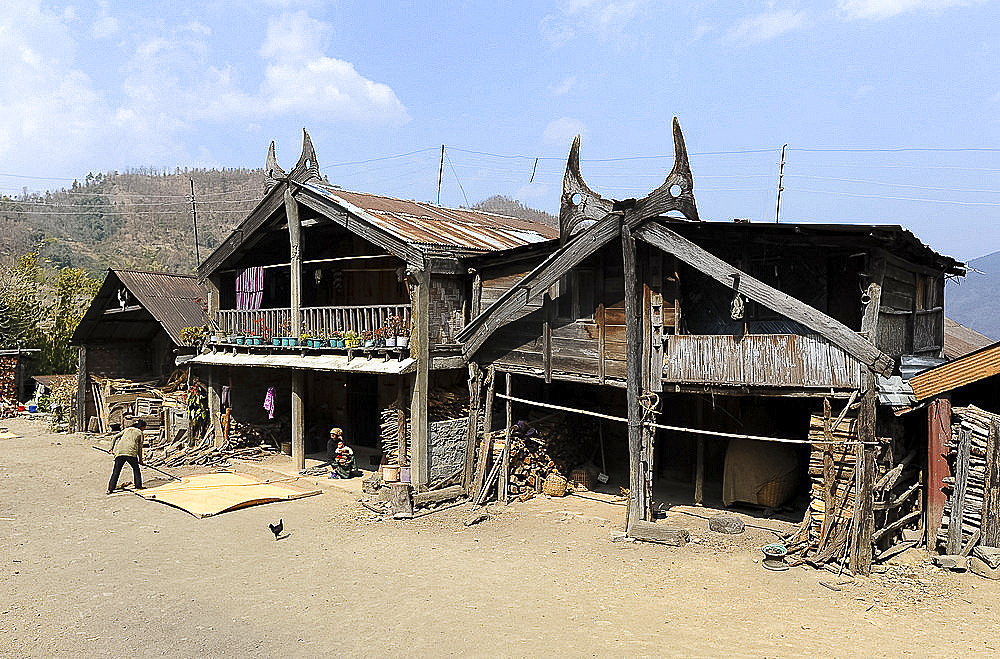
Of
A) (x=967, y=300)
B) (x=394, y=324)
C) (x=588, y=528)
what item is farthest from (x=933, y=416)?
(x=967, y=300)

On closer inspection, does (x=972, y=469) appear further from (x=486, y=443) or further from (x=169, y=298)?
(x=169, y=298)

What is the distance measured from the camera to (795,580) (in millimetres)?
10484

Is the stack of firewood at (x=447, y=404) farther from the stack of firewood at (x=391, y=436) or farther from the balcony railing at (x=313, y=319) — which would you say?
the balcony railing at (x=313, y=319)

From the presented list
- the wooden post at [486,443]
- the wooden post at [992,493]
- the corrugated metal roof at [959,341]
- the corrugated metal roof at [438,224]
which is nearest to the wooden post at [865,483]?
the wooden post at [992,493]

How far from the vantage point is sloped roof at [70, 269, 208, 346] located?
2370cm

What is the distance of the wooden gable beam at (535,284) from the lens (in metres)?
13.4

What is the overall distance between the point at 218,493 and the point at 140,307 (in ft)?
35.6

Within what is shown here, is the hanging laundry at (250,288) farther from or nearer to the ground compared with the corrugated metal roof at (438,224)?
nearer to the ground

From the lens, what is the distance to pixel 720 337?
1234cm

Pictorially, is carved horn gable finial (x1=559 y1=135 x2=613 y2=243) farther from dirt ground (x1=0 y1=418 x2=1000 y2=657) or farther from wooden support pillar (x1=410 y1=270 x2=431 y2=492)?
dirt ground (x1=0 y1=418 x2=1000 y2=657)

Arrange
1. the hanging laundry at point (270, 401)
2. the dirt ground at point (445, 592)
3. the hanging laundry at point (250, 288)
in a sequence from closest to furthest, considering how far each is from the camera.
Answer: the dirt ground at point (445, 592), the hanging laundry at point (270, 401), the hanging laundry at point (250, 288)

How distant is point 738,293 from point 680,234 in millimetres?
1544

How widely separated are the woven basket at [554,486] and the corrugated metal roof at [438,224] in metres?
5.55

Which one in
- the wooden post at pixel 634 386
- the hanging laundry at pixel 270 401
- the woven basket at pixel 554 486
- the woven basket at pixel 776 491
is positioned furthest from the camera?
the hanging laundry at pixel 270 401
